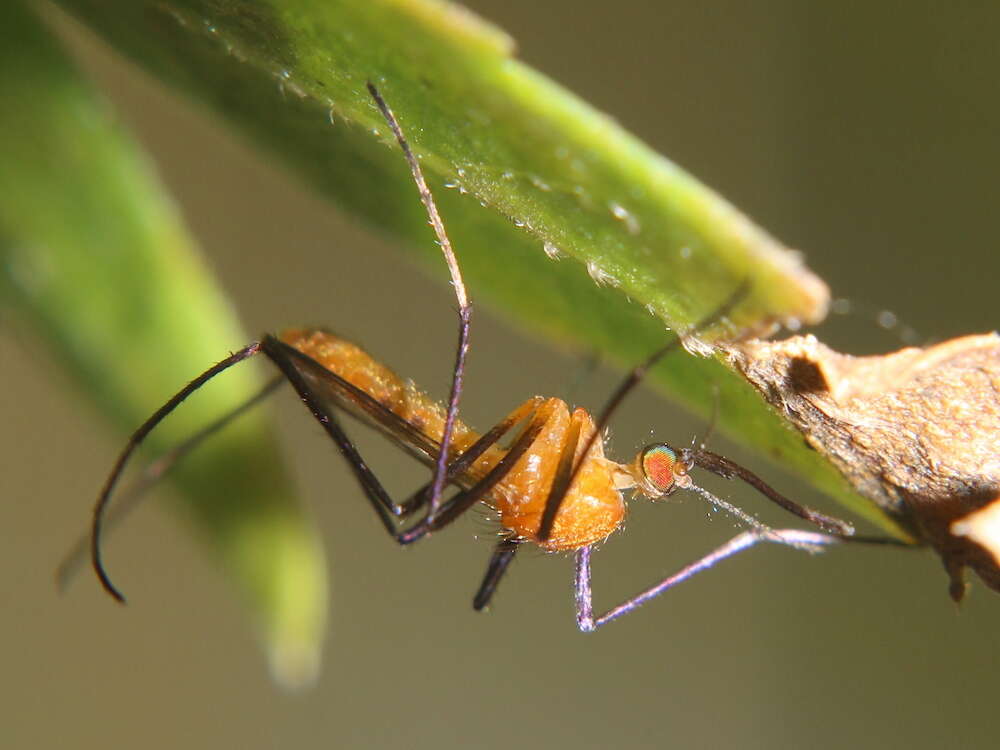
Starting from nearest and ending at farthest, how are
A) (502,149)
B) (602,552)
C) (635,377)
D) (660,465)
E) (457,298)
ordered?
(502,149) < (635,377) < (457,298) < (660,465) < (602,552)

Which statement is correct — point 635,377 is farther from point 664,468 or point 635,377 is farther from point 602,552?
point 602,552

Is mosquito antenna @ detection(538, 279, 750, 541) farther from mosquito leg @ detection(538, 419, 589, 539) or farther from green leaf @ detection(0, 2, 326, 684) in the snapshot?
green leaf @ detection(0, 2, 326, 684)

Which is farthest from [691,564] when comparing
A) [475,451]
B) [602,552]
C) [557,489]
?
[602,552]

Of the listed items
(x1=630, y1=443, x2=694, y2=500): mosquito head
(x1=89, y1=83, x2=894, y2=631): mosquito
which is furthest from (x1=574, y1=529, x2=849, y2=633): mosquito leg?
(x1=630, y1=443, x2=694, y2=500): mosquito head

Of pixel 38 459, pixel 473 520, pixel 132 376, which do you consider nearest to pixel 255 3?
pixel 132 376

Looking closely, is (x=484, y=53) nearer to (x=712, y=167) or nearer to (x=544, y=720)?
(x=712, y=167)

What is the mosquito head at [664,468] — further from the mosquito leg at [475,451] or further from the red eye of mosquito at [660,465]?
the mosquito leg at [475,451]

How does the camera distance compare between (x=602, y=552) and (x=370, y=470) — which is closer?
(x=370, y=470)
